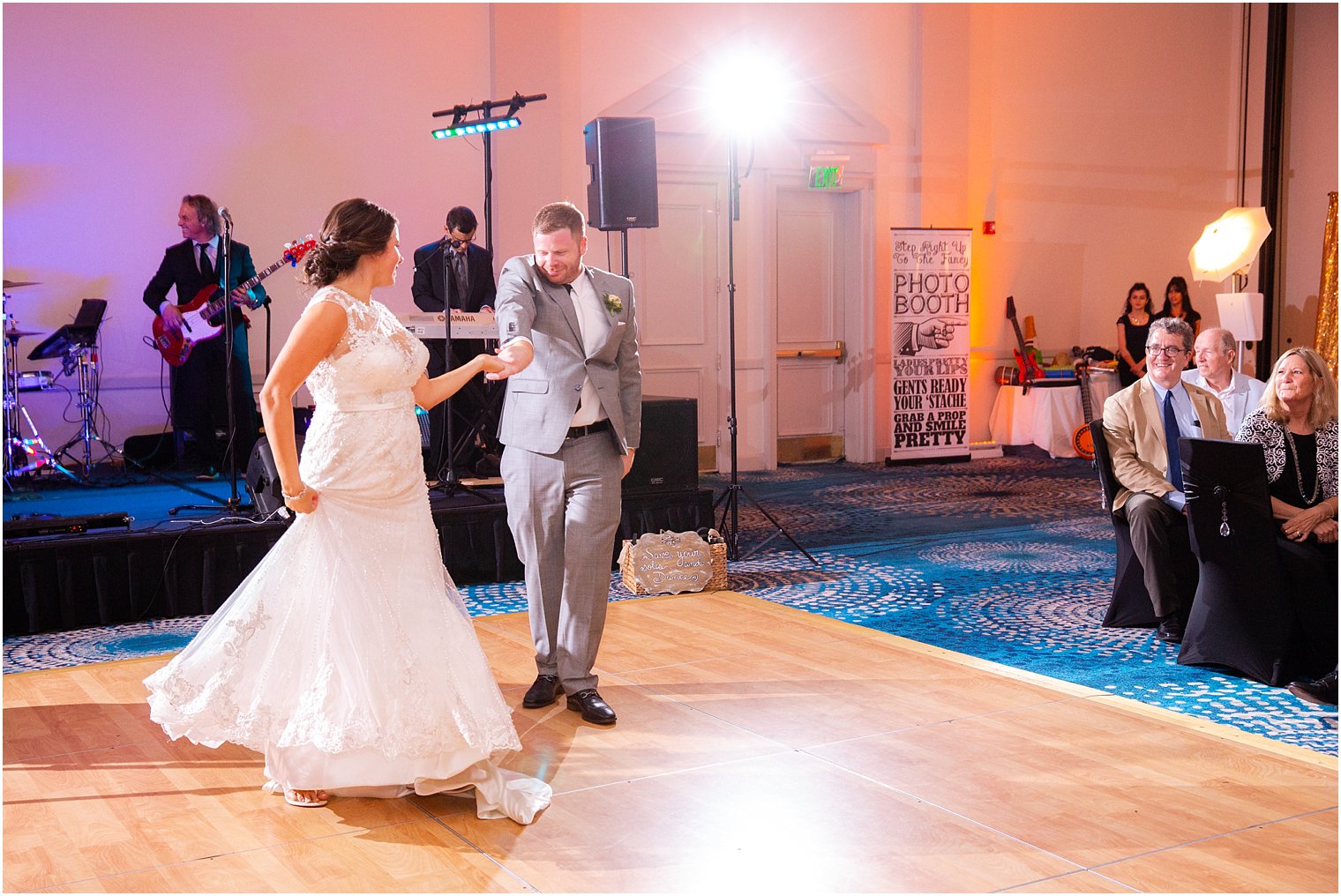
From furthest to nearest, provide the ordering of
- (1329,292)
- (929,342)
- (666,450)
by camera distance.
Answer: (1329,292) < (929,342) < (666,450)

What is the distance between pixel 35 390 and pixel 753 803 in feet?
20.0

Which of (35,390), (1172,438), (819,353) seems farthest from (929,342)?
(35,390)

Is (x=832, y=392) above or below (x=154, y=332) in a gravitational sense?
below

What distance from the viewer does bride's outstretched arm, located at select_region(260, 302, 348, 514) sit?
2.97 meters

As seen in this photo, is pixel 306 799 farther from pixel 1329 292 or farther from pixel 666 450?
pixel 1329 292

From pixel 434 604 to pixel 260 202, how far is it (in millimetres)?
6056

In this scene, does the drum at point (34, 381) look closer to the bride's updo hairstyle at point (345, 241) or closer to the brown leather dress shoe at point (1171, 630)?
the bride's updo hairstyle at point (345, 241)

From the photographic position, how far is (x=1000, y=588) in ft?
19.6

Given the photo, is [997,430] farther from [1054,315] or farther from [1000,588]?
[1000,588]

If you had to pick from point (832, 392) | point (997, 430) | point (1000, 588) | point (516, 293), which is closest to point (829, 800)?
point (516, 293)

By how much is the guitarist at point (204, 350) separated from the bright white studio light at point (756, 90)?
3.93m

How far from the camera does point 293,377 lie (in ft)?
9.80

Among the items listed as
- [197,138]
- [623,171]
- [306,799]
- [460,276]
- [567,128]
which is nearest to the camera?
[306,799]

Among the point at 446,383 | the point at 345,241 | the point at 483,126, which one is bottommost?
the point at 446,383
